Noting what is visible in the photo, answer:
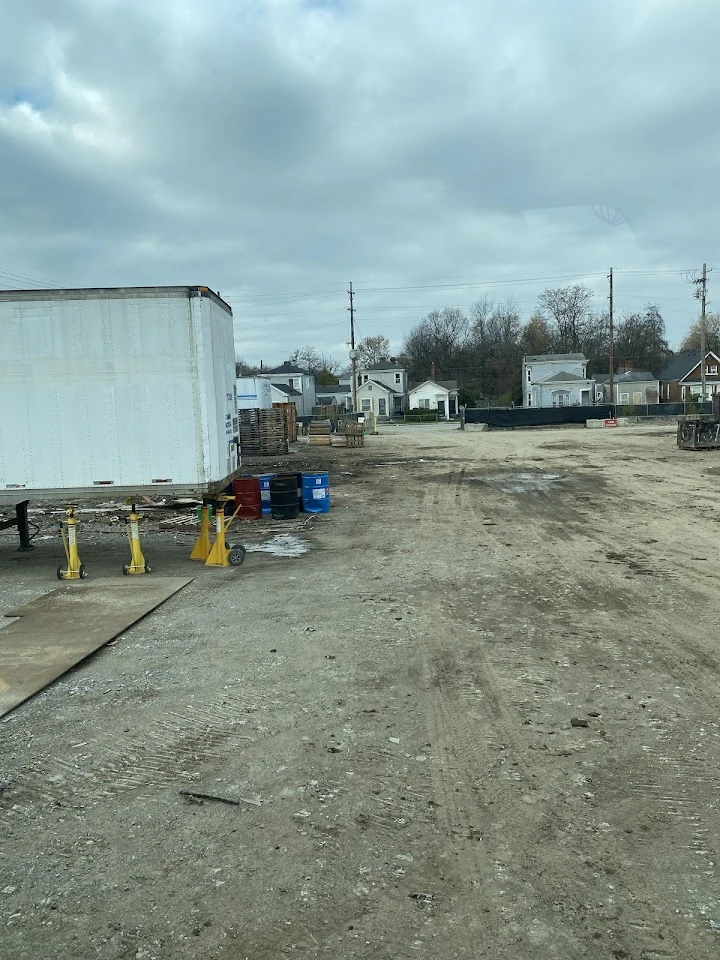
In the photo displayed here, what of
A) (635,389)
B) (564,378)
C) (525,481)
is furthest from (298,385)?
(525,481)

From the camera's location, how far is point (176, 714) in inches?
211

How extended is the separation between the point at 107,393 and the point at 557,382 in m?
69.5

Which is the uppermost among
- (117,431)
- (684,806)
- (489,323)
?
(489,323)

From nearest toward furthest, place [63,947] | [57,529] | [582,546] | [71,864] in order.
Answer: [63,947]
[71,864]
[582,546]
[57,529]

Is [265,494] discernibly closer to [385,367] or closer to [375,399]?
[375,399]

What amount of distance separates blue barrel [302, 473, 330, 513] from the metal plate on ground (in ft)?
19.1

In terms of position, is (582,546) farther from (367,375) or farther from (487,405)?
(367,375)

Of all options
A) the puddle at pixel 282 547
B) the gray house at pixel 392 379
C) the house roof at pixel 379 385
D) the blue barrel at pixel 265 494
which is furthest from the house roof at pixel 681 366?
the puddle at pixel 282 547

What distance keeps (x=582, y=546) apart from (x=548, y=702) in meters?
6.28

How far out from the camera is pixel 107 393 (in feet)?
32.2

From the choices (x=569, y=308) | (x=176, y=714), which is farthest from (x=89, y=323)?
(x=569, y=308)

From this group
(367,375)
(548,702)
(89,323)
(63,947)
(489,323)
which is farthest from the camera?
(489,323)

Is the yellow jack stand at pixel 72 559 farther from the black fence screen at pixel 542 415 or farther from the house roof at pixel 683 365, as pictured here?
the house roof at pixel 683 365

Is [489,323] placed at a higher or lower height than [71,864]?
higher
